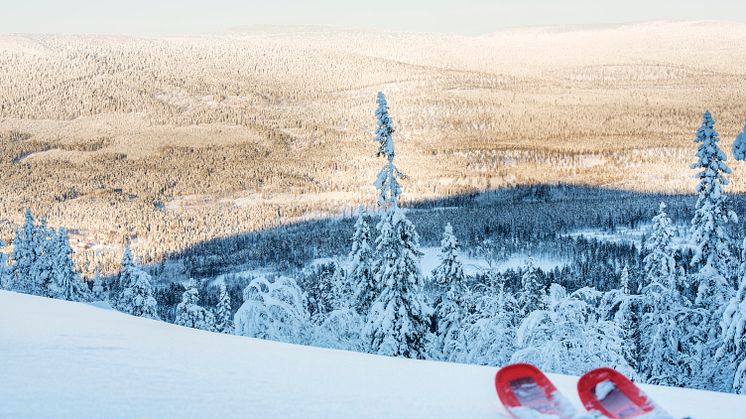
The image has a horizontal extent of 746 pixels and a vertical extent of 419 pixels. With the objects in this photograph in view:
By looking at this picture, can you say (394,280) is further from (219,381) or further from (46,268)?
(46,268)

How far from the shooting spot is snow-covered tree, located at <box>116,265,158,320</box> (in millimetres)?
33625

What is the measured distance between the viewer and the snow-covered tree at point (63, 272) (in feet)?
116

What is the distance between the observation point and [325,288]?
3366cm

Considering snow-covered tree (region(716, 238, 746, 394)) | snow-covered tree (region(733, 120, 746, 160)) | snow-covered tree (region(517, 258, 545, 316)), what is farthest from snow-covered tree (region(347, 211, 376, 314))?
snow-covered tree (region(733, 120, 746, 160))

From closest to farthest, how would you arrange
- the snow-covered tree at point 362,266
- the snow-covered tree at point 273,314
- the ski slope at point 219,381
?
the ski slope at point 219,381
the snow-covered tree at point 273,314
the snow-covered tree at point 362,266

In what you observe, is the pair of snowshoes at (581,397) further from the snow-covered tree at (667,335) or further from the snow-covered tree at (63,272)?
the snow-covered tree at (63,272)

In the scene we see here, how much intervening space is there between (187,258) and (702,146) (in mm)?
173027

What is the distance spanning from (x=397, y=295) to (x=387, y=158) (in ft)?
13.9

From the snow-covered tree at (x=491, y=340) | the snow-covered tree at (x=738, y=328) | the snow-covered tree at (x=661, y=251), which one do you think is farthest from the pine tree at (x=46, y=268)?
the snow-covered tree at (x=738, y=328)

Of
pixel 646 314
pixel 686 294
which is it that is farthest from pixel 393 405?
pixel 686 294

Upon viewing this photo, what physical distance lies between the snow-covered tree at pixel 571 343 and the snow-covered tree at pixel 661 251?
6.60m

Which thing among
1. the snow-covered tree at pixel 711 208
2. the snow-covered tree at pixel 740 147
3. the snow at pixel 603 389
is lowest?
the snow-covered tree at pixel 711 208

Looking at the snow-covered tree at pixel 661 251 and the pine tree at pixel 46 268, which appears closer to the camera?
the snow-covered tree at pixel 661 251

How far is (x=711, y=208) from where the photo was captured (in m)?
23.2
